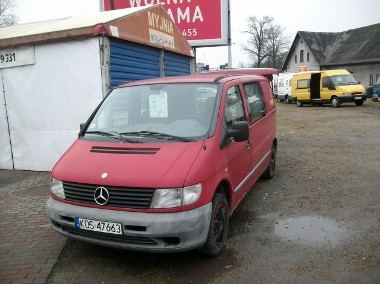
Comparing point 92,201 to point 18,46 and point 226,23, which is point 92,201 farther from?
point 226,23

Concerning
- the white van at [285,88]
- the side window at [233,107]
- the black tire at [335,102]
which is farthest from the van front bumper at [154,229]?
the white van at [285,88]

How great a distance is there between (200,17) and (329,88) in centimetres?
1267

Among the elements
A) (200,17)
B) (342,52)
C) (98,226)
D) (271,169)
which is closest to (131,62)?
(271,169)

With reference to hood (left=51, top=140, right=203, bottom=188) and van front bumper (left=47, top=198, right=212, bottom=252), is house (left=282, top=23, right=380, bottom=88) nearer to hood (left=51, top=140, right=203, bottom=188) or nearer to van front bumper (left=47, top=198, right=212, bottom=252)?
hood (left=51, top=140, right=203, bottom=188)

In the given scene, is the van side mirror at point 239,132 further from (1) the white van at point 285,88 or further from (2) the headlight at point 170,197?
(1) the white van at point 285,88

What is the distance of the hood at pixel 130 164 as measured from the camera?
3377 millimetres

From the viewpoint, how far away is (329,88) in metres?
23.6

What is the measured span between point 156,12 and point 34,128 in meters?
4.06

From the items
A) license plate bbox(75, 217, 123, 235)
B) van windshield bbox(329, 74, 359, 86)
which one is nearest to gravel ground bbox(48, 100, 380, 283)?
license plate bbox(75, 217, 123, 235)

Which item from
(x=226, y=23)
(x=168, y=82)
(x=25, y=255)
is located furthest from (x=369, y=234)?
(x=226, y=23)

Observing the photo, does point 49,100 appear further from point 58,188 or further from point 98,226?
point 98,226

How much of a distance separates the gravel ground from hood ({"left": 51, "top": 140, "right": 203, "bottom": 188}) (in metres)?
0.96

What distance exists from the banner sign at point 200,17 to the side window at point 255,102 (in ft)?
29.5

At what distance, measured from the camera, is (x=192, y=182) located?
11.1 ft
